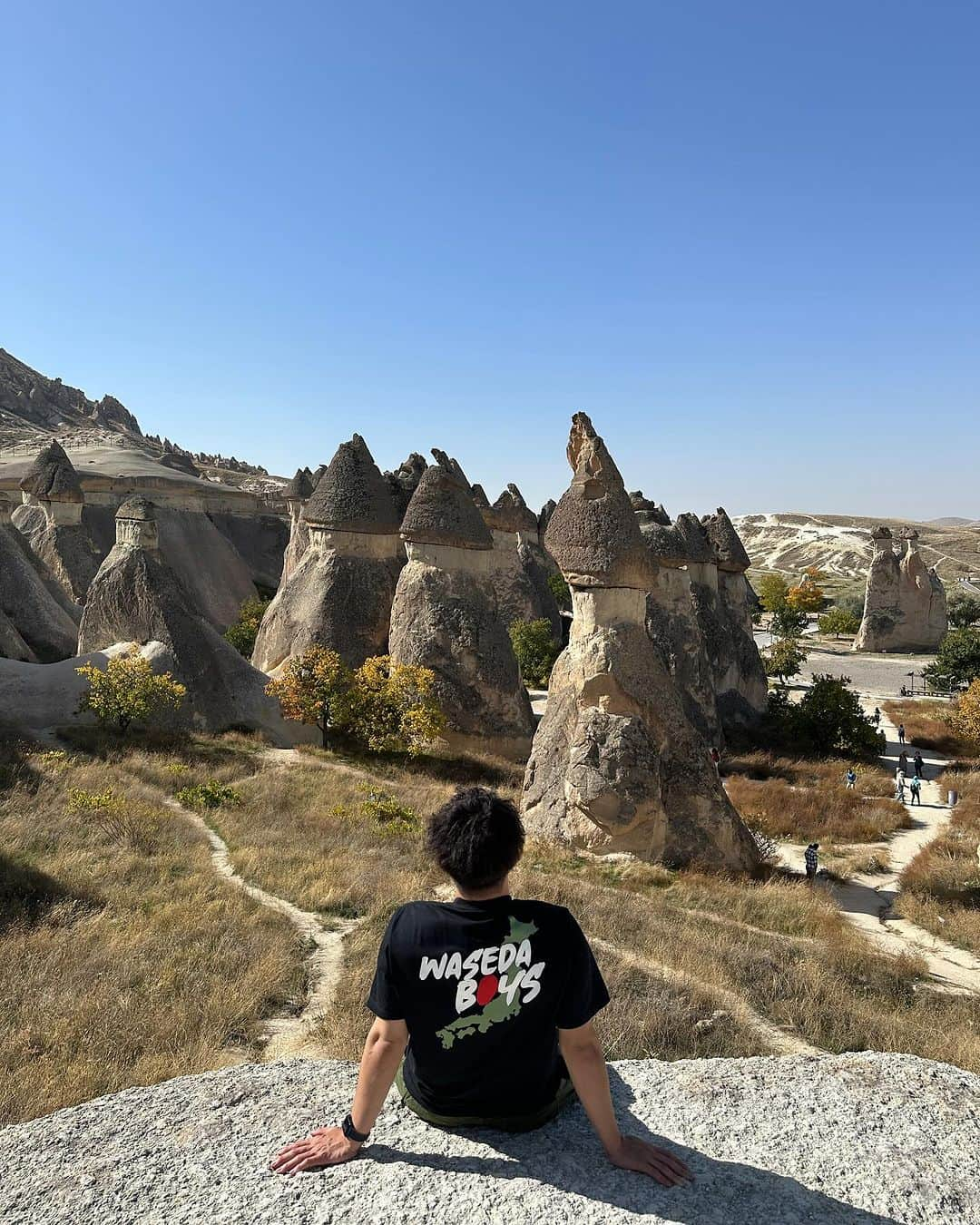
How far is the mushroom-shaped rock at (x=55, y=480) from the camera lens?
2414cm

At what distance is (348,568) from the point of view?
17.2m

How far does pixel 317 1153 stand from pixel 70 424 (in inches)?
2988

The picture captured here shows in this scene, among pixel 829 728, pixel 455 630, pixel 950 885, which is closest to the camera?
pixel 950 885

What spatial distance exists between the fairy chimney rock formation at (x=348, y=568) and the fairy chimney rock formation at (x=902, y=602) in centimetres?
2787

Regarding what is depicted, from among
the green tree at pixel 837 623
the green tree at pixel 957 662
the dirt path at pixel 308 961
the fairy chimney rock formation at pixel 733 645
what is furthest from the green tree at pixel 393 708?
the green tree at pixel 837 623

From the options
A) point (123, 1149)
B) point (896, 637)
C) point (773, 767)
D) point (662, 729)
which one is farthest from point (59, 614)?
point (896, 637)

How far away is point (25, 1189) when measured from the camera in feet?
9.20

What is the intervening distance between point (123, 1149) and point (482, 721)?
12.8 m

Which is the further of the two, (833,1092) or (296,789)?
(296,789)

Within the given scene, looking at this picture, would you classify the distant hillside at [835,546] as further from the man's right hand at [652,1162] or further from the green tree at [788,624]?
the man's right hand at [652,1162]

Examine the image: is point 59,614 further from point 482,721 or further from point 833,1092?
point 833,1092

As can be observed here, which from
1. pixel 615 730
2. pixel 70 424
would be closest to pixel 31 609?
pixel 615 730

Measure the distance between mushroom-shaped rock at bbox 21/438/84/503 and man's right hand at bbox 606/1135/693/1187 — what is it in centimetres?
2593

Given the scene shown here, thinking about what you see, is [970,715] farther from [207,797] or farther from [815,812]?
[207,797]
